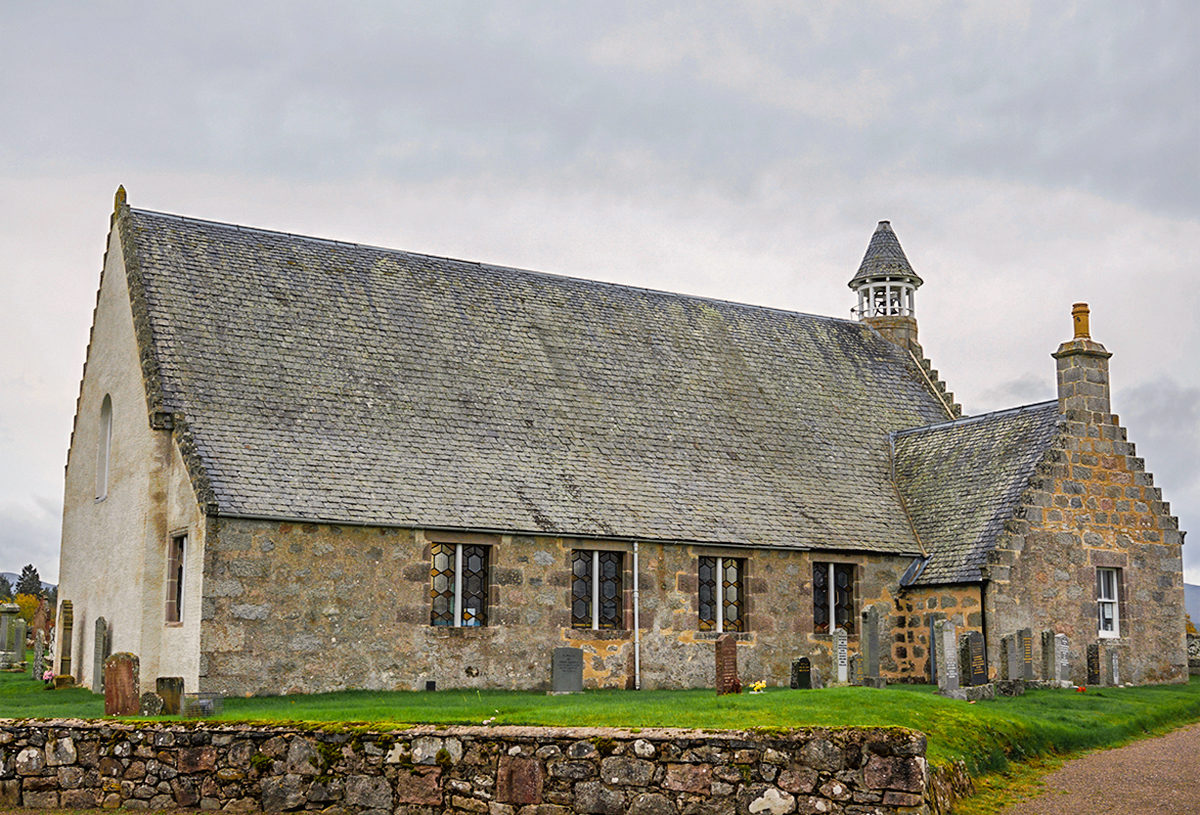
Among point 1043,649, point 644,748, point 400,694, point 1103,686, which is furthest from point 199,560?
point 1103,686

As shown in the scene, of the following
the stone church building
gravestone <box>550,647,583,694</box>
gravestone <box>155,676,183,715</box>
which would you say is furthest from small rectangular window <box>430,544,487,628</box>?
gravestone <box>155,676,183,715</box>

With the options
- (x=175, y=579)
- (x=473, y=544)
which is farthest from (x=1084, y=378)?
(x=175, y=579)

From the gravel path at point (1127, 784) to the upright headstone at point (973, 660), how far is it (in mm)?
3854

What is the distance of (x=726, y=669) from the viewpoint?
20438 millimetres

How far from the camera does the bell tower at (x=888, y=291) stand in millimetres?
37094

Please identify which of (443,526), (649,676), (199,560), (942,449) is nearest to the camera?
(199,560)

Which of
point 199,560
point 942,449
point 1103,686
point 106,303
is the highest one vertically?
point 106,303

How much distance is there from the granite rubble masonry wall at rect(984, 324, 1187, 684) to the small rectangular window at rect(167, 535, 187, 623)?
15410 mm

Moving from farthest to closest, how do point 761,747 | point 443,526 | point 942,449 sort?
point 942,449, point 443,526, point 761,747

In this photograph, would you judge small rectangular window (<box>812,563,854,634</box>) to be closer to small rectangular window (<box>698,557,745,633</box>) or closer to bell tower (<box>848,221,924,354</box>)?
small rectangular window (<box>698,557,745,633</box>)

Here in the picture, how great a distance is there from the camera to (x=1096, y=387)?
28.5 m

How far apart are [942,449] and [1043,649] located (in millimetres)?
6114

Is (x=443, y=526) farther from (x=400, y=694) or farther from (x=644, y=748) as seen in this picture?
(x=644, y=748)

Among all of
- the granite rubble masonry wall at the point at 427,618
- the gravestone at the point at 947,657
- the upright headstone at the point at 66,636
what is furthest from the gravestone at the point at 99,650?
the gravestone at the point at 947,657
